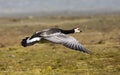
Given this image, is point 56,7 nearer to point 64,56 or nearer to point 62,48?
point 62,48

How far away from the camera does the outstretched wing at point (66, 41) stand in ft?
49.6

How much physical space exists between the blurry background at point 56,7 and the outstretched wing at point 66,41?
27.2 metres

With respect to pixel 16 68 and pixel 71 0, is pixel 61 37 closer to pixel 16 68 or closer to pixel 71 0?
pixel 16 68

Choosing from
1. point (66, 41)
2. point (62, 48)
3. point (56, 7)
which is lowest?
point (56, 7)

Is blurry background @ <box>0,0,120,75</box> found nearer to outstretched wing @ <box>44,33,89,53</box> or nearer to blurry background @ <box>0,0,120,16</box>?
blurry background @ <box>0,0,120,16</box>

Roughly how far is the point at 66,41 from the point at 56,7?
3258 centimetres

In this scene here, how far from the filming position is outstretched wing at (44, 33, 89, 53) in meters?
15.1

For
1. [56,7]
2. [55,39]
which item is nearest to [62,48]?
[55,39]

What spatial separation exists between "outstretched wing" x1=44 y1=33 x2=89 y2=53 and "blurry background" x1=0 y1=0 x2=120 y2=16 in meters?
27.2

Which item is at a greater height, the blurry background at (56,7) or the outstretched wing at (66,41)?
the outstretched wing at (66,41)

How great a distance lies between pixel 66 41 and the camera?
15516 millimetres

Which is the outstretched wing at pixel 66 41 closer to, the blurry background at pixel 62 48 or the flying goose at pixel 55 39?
the flying goose at pixel 55 39

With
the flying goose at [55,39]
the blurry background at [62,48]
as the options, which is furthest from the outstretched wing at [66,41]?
the blurry background at [62,48]

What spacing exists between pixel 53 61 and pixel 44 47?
13.1 feet
